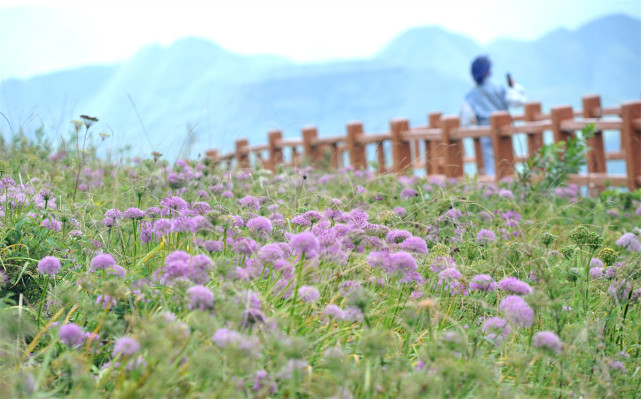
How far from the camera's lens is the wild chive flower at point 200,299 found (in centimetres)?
204

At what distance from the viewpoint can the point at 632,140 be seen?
8164 mm

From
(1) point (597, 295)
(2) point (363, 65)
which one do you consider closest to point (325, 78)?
(2) point (363, 65)

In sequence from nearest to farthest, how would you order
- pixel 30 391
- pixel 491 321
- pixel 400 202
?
pixel 30 391 → pixel 491 321 → pixel 400 202

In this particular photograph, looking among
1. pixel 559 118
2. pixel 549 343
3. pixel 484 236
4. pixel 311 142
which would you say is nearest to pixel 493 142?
pixel 559 118

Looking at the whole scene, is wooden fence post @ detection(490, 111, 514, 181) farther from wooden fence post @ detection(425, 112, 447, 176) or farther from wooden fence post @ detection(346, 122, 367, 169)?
wooden fence post @ detection(346, 122, 367, 169)

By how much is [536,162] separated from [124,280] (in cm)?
413

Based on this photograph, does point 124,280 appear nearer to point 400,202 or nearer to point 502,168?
point 400,202

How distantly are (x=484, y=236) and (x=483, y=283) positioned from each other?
1.02 m

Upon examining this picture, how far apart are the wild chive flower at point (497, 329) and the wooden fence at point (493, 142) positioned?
2909mm

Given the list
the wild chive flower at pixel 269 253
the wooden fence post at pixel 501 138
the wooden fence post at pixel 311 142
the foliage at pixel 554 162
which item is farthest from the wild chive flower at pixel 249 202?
the wooden fence post at pixel 311 142

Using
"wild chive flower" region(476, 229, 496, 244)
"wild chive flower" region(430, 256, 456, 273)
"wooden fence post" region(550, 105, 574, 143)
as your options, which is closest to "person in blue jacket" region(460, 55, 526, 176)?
"wooden fence post" region(550, 105, 574, 143)

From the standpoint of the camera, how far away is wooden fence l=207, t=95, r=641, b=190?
807 centimetres

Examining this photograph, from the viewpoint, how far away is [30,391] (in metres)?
1.83

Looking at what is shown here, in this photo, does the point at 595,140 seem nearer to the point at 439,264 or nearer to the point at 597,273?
the point at 597,273
